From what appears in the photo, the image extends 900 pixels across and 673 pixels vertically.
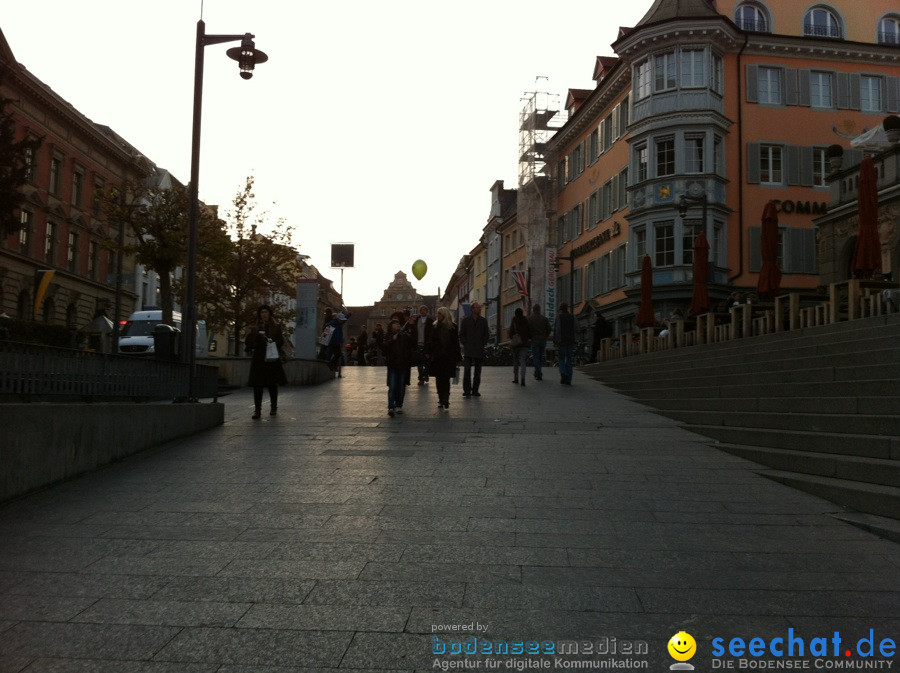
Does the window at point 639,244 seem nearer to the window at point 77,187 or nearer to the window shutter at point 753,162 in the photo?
the window shutter at point 753,162

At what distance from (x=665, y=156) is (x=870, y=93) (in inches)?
393

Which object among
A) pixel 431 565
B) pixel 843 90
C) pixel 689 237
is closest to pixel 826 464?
pixel 431 565

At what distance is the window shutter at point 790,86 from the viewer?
40500 millimetres

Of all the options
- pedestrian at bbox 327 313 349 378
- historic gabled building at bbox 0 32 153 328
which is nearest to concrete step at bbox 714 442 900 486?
pedestrian at bbox 327 313 349 378

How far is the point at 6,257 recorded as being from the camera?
42.9 m

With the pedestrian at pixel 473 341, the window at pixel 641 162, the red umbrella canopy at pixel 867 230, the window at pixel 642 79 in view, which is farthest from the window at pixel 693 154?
the pedestrian at pixel 473 341

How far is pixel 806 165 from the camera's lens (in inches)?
1580

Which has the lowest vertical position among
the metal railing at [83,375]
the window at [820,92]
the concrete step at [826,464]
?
the concrete step at [826,464]

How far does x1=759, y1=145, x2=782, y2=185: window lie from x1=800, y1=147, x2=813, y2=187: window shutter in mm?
896

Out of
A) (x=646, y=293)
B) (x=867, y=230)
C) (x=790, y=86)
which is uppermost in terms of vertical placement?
(x=790, y=86)

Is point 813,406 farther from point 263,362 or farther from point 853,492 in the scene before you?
point 263,362

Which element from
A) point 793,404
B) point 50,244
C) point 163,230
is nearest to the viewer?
point 793,404

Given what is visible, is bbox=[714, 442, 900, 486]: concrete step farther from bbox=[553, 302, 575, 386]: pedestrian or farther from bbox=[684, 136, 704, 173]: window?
bbox=[684, 136, 704, 173]: window

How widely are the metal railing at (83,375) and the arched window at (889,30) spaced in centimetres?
3931
